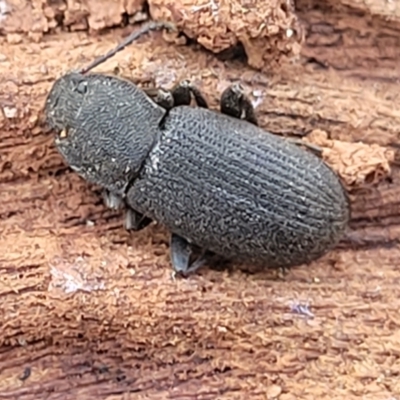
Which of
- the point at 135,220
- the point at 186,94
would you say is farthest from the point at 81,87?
the point at 135,220

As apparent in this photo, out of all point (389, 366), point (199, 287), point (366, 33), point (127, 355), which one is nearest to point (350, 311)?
point (389, 366)

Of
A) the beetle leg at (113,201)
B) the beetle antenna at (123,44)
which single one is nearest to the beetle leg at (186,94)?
the beetle antenna at (123,44)

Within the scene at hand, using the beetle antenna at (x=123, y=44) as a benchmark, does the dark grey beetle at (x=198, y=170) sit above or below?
below

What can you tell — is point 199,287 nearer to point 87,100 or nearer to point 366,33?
point 87,100

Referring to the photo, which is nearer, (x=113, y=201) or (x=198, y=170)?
(x=198, y=170)

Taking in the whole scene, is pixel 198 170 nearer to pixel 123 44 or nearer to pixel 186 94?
pixel 186 94

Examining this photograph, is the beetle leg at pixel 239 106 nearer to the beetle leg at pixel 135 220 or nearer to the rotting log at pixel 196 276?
the rotting log at pixel 196 276

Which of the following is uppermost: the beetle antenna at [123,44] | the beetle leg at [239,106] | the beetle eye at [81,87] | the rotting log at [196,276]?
the beetle antenna at [123,44]

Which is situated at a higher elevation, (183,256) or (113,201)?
(113,201)
